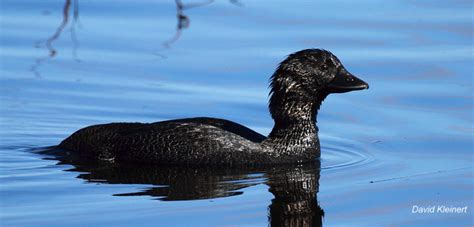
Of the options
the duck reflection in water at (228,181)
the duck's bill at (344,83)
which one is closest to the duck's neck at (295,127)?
the duck reflection in water at (228,181)

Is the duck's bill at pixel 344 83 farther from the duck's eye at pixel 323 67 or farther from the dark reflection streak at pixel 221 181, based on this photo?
the dark reflection streak at pixel 221 181

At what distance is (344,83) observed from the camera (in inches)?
607

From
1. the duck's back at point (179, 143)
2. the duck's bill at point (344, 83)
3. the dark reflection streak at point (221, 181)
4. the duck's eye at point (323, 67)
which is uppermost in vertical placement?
the duck's eye at point (323, 67)

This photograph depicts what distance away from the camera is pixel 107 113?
17156 millimetres

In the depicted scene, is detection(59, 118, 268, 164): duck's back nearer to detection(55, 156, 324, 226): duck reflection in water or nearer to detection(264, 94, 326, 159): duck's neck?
detection(55, 156, 324, 226): duck reflection in water

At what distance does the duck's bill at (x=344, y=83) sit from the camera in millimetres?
15359

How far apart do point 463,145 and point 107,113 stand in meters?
4.11

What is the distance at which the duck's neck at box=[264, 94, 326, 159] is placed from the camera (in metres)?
15.4

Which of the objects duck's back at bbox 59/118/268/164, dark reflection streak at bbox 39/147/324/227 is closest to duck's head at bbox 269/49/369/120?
duck's back at bbox 59/118/268/164

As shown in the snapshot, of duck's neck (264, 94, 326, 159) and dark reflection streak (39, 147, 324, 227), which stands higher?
duck's neck (264, 94, 326, 159)

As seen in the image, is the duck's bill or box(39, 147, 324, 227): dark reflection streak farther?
the duck's bill

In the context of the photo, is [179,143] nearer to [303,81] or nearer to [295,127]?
[295,127]

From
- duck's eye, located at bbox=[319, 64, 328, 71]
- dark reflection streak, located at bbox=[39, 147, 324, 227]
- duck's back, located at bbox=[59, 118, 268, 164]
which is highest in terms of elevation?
duck's eye, located at bbox=[319, 64, 328, 71]

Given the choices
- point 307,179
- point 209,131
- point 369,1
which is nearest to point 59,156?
point 209,131
